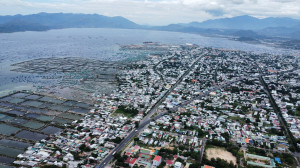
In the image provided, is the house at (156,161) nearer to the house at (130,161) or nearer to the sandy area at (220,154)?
the house at (130,161)

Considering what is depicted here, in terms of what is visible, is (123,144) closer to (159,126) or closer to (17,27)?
(159,126)

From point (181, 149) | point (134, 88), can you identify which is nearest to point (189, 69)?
point (134, 88)

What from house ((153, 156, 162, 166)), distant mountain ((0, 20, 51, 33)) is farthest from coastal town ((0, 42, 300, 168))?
distant mountain ((0, 20, 51, 33))

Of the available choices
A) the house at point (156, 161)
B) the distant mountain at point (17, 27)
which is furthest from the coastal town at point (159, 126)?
the distant mountain at point (17, 27)

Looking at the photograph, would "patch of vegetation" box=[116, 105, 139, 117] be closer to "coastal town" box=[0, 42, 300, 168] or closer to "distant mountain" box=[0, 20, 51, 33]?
"coastal town" box=[0, 42, 300, 168]

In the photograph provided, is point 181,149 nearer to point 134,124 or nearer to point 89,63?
point 134,124

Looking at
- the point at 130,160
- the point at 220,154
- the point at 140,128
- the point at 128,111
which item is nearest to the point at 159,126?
the point at 140,128
